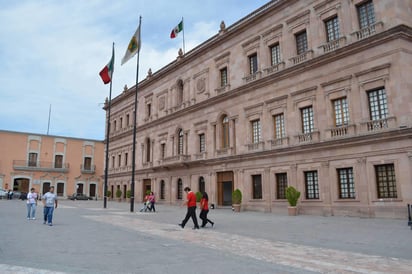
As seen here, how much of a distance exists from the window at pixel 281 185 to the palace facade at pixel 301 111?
0.07 meters

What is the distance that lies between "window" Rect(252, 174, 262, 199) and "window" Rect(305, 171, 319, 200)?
4239mm

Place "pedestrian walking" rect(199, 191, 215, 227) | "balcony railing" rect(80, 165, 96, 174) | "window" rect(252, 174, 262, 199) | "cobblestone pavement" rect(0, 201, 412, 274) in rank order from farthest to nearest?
1. "balcony railing" rect(80, 165, 96, 174)
2. "window" rect(252, 174, 262, 199)
3. "pedestrian walking" rect(199, 191, 215, 227)
4. "cobblestone pavement" rect(0, 201, 412, 274)

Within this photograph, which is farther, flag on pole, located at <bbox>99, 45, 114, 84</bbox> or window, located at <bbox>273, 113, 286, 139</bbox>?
flag on pole, located at <bbox>99, 45, 114, 84</bbox>

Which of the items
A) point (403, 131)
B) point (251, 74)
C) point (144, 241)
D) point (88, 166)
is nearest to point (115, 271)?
point (144, 241)

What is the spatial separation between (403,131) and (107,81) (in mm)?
22155

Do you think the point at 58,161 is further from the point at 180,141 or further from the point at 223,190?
the point at 223,190

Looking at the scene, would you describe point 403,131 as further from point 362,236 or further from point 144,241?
point 144,241

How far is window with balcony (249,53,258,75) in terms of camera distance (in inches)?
1100

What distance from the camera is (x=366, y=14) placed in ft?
67.6

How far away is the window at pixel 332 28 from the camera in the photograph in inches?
872

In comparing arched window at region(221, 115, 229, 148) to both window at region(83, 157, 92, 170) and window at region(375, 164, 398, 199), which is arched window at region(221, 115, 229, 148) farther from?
window at region(83, 157, 92, 170)

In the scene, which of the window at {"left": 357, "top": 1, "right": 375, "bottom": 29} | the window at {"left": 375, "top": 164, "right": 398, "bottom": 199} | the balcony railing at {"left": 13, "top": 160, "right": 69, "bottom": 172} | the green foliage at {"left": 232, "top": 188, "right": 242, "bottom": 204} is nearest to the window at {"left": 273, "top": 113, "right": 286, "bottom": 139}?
the green foliage at {"left": 232, "top": 188, "right": 242, "bottom": 204}

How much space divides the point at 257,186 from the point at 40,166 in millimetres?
43091

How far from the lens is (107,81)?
2912 cm
